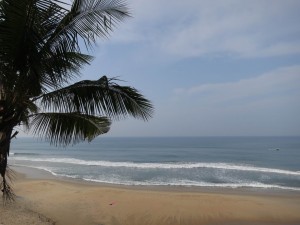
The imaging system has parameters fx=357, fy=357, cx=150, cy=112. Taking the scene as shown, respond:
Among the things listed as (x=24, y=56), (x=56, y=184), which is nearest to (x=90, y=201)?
(x=56, y=184)

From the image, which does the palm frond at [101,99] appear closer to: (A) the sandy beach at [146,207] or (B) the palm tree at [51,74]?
(B) the palm tree at [51,74]

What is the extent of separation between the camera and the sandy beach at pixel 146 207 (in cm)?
1152

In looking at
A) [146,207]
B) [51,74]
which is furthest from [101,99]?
[146,207]

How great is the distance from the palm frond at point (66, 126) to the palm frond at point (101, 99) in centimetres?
29

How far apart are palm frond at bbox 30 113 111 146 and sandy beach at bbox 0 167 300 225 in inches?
→ 206

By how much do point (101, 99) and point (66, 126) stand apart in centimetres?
94

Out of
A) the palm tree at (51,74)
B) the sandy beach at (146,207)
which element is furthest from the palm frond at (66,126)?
the sandy beach at (146,207)

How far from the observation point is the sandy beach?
1152cm

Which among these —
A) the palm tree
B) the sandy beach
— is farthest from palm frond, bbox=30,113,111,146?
the sandy beach

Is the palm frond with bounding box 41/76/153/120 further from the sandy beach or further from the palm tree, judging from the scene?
the sandy beach

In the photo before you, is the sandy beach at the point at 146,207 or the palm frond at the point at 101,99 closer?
the palm frond at the point at 101,99

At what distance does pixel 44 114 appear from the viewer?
5.48 meters

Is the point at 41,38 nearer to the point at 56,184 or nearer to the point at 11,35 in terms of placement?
the point at 11,35

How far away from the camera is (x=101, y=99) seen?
16.8 feet
